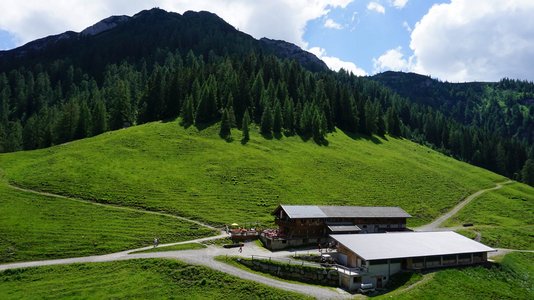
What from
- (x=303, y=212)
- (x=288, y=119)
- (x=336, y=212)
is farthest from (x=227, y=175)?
(x=288, y=119)

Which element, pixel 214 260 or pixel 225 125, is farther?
pixel 225 125

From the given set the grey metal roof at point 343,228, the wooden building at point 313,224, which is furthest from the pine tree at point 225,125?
the grey metal roof at point 343,228

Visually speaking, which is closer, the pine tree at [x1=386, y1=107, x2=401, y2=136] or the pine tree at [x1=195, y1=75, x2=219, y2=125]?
the pine tree at [x1=195, y1=75, x2=219, y2=125]

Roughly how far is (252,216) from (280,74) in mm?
92671

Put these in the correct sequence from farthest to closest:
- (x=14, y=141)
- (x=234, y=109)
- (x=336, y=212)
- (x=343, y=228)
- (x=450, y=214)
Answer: (x=14, y=141), (x=234, y=109), (x=450, y=214), (x=336, y=212), (x=343, y=228)

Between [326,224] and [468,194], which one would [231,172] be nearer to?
[326,224]

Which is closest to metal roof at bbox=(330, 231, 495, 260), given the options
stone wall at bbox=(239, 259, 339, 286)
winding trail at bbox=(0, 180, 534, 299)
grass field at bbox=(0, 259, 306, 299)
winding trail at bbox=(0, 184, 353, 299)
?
winding trail at bbox=(0, 180, 534, 299)

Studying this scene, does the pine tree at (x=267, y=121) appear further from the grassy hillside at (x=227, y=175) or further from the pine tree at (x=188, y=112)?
the pine tree at (x=188, y=112)

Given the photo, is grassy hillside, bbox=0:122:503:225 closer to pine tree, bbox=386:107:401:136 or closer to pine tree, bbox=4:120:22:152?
pine tree, bbox=386:107:401:136

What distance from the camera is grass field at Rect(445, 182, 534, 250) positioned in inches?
2980

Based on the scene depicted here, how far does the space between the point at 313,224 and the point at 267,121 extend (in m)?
61.0

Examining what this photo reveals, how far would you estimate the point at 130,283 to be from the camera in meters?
45.5

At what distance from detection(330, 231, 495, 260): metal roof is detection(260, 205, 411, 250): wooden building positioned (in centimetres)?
765

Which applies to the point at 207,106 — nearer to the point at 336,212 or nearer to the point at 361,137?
the point at 361,137
